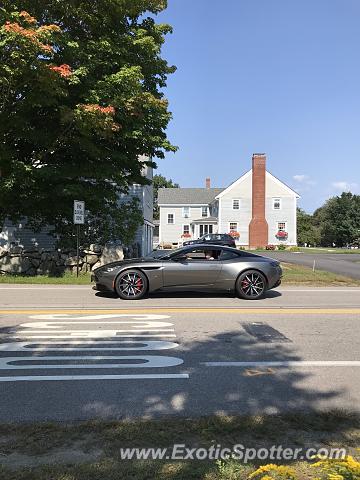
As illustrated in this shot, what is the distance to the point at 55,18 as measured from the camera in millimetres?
16125

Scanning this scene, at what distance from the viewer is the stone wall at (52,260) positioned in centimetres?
1791

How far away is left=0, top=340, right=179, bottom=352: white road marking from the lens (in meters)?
6.66

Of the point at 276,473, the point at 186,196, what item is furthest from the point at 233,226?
the point at 276,473

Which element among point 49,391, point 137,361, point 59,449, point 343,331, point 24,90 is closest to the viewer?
point 59,449

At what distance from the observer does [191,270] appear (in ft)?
38.5

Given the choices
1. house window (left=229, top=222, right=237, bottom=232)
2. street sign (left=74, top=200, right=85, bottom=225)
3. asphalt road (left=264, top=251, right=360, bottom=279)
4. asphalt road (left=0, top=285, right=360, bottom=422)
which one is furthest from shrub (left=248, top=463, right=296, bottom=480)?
house window (left=229, top=222, right=237, bottom=232)

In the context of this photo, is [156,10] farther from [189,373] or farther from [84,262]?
[189,373]

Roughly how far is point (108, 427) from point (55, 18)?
15366mm

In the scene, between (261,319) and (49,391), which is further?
(261,319)

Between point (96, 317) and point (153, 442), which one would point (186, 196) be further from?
point (153, 442)

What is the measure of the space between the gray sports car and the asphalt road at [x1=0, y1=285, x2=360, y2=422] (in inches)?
37.4

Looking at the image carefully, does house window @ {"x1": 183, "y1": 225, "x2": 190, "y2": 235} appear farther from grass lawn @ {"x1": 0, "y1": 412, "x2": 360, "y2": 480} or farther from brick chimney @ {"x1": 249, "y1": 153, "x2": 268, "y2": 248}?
grass lawn @ {"x1": 0, "y1": 412, "x2": 360, "y2": 480}

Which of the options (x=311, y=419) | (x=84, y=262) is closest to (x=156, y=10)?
(x=84, y=262)

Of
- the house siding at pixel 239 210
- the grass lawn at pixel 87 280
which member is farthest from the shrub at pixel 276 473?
A: the house siding at pixel 239 210
